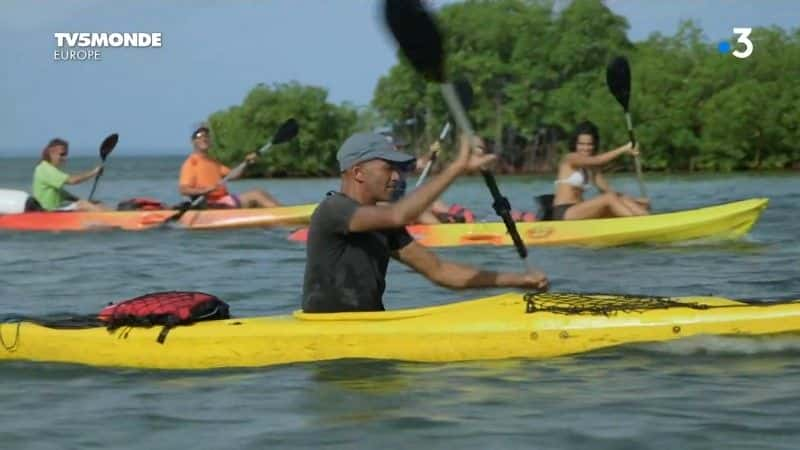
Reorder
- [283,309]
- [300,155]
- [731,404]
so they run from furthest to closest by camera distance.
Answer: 1. [300,155]
2. [283,309]
3. [731,404]

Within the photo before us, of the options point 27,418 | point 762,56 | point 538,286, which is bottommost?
point 27,418

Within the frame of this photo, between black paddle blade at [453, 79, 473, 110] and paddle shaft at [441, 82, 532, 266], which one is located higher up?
black paddle blade at [453, 79, 473, 110]

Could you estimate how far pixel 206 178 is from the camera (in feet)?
58.0

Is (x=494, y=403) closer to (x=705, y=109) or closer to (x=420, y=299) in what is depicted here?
(x=420, y=299)

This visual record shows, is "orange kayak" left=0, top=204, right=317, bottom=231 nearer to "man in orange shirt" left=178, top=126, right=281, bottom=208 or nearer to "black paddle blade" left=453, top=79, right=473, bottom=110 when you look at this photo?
"man in orange shirt" left=178, top=126, right=281, bottom=208

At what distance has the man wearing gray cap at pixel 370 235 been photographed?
7.07 metres

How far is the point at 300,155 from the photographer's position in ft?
236

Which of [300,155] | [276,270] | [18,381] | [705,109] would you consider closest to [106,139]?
[276,270]

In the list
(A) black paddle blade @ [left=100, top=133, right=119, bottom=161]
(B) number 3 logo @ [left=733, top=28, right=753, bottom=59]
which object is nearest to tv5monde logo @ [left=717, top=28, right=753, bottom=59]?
(B) number 3 logo @ [left=733, top=28, right=753, bottom=59]

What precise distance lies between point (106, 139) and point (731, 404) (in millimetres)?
14441

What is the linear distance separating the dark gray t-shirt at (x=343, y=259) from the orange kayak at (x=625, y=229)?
6.97m

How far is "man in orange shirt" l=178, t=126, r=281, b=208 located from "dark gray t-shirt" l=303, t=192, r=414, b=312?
955cm

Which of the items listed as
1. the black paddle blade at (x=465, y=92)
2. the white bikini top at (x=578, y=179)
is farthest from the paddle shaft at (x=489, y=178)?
the black paddle blade at (x=465, y=92)

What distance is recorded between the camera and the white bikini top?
14.4 meters
